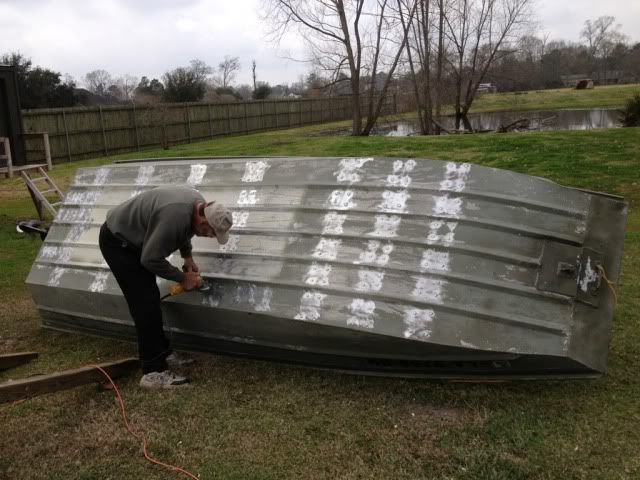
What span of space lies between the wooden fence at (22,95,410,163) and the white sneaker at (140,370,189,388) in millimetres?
14600

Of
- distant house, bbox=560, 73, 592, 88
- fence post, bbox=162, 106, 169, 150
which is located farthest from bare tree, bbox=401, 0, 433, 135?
distant house, bbox=560, 73, 592, 88

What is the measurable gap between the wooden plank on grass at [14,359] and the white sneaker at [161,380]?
1.20m

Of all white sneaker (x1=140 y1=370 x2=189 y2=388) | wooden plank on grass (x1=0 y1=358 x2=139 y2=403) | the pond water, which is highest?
the pond water

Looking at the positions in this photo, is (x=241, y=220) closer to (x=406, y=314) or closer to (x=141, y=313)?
(x=141, y=313)

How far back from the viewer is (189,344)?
15.0ft

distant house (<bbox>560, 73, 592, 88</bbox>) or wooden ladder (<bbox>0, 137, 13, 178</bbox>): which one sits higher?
distant house (<bbox>560, 73, 592, 88</bbox>)

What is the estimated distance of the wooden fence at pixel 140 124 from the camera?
21.4m

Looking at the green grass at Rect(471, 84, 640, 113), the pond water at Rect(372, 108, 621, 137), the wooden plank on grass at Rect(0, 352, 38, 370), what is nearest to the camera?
the wooden plank on grass at Rect(0, 352, 38, 370)

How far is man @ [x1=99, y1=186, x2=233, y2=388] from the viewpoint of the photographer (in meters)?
3.71

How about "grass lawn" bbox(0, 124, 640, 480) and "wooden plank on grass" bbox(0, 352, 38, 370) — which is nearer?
"grass lawn" bbox(0, 124, 640, 480)

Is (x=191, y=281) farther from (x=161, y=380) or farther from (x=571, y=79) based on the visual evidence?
(x=571, y=79)

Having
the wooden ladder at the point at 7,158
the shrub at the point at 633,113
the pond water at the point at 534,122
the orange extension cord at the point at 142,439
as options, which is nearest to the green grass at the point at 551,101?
the pond water at the point at 534,122

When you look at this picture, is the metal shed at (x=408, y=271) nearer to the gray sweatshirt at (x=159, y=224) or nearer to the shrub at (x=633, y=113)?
the gray sweatshirt at (x=159, y=224)

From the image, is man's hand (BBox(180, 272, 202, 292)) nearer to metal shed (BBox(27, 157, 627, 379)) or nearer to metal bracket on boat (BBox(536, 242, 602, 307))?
metal shed (BBox(27, 157, 627, 379))
